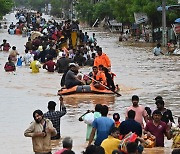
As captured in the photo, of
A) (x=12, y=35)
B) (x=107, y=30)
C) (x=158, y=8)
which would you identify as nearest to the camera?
(x=158, y=8)

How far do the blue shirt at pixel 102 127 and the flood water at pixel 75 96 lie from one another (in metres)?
1.28

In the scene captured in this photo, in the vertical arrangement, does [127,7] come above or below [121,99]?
above

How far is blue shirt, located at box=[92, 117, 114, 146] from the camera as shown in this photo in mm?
13159

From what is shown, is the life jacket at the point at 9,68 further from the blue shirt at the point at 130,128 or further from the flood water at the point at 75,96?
the blue shirt at the point at 130,128

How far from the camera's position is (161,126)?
14211 millimetres

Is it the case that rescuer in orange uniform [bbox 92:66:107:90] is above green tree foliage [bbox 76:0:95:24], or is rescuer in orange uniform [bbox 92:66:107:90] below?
below

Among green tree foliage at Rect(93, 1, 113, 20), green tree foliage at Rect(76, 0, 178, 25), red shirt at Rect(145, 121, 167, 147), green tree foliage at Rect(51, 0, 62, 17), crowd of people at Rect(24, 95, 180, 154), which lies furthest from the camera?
green tree foliage at Rect(51, 0, 62, 17)

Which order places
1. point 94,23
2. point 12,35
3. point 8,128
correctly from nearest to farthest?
point 8,128
point 12,35
point 94,23

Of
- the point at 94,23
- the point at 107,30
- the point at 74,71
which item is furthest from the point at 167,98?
the point at 94,23

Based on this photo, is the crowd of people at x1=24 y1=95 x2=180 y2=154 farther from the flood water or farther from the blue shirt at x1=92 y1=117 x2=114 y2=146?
the flood water

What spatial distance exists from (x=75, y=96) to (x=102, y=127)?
1115cm

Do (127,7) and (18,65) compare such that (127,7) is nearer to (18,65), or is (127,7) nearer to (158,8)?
(158,8)

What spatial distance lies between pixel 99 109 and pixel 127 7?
1921 inches

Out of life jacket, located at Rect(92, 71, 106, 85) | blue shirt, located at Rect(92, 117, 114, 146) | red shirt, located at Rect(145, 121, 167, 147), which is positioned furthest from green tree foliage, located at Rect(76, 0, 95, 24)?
blue shirt, located at Rect(92, 117, 114, 146)
